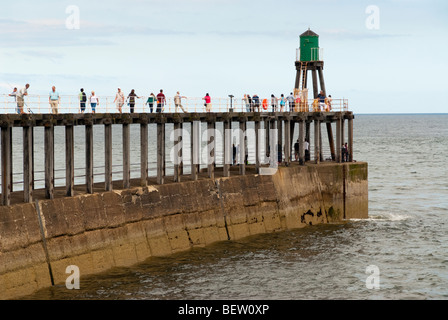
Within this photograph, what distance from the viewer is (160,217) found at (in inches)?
1211

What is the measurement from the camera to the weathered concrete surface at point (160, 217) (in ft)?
83.2

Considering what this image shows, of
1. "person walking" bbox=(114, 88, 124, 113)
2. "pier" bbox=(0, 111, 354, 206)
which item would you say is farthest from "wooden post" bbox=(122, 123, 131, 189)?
"person walking" bbox=(114, 88, 124, 113)

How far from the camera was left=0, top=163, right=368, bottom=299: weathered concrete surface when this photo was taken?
2536 cm

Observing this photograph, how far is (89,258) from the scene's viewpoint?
27.4 m

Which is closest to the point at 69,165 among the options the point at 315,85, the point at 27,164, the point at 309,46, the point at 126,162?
the point at 27,164

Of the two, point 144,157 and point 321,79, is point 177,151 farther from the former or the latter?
point 321,79

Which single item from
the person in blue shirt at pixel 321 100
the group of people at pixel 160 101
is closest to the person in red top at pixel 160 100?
the group of people at pixel 160 101

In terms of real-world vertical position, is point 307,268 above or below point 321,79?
below

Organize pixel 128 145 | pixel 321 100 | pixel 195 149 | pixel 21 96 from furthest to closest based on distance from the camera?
pixel 321 100, pixel 195 149, pixel 128 145, pixel 21 96
